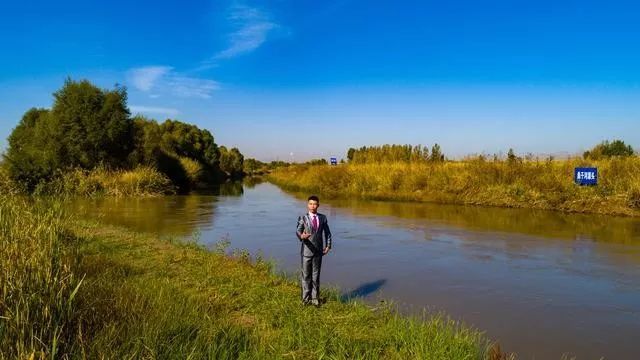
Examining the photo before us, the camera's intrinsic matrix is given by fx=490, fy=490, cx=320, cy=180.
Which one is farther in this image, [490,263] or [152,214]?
[152,214]

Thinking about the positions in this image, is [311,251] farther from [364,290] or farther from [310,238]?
[364,290]

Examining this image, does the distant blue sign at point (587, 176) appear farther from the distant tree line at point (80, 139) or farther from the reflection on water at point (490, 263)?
the distant tree line at point (80, 139)

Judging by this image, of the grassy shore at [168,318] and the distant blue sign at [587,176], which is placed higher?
the distant blue sign at [587,176]

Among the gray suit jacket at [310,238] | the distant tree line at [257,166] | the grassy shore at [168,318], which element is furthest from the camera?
the distant tree line at [257,166]

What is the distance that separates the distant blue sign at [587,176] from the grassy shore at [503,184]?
1.06 feet

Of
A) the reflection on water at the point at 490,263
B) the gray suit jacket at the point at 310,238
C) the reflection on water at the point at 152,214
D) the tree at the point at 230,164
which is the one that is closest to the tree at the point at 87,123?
the reflection on water at the point at 152,214

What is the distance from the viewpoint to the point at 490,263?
11.0 meters

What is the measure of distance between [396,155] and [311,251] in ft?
99.0

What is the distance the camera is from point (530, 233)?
50.1ft

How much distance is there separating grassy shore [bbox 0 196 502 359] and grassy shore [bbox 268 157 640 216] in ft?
55.3

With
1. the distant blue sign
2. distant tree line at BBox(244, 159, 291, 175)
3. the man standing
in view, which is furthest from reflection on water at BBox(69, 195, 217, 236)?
distant tree line at BBox(244, 159, 291, 175)

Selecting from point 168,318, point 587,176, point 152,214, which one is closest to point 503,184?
point 587,176

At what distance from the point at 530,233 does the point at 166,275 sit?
11.5 metres

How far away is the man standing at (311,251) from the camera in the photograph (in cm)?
704
